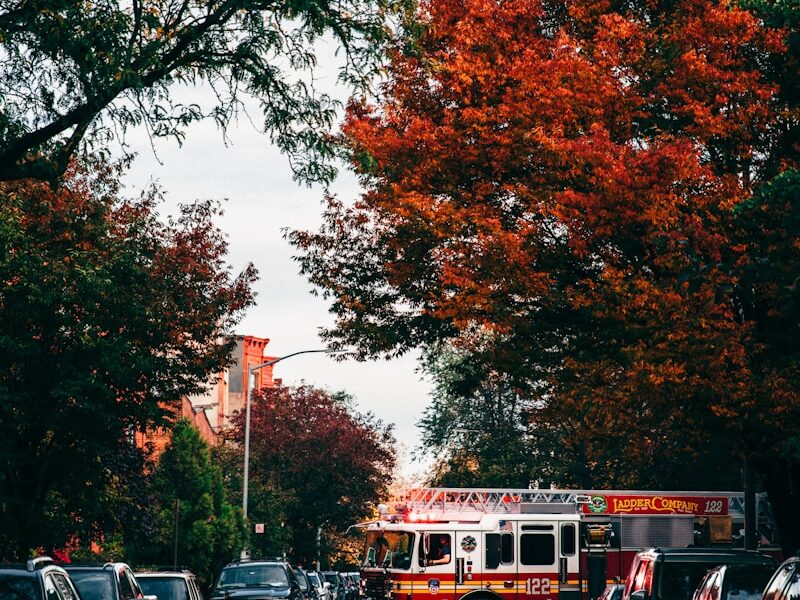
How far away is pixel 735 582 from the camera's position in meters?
15.0

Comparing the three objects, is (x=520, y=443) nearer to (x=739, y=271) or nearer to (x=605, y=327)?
(x=605, y=327)

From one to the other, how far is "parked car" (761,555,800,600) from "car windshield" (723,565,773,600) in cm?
250

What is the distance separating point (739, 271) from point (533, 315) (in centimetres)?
581

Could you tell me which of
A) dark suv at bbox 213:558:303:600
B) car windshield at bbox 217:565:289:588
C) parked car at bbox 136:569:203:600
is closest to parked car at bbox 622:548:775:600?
parked car at bbox 136:569:203:600

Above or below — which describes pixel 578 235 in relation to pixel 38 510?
above

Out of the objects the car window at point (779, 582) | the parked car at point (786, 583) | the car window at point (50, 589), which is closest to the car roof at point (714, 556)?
the car window at point (779, 582)

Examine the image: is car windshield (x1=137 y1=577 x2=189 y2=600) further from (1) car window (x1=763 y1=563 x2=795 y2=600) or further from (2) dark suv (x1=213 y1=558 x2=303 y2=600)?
(1) car window (x1=763 y1=563 x2=795 y2=600)

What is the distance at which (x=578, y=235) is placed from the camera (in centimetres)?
2384

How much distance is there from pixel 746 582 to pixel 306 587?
872 inches

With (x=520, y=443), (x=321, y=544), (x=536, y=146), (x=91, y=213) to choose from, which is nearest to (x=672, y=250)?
(x=536, y=146)

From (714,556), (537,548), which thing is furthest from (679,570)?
(537,548)

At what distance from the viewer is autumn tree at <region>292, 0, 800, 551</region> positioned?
22.9 meters

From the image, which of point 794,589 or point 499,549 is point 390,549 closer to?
point 499,549

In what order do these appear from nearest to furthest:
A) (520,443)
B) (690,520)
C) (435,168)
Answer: (435,168), (690,520), (520,443)
